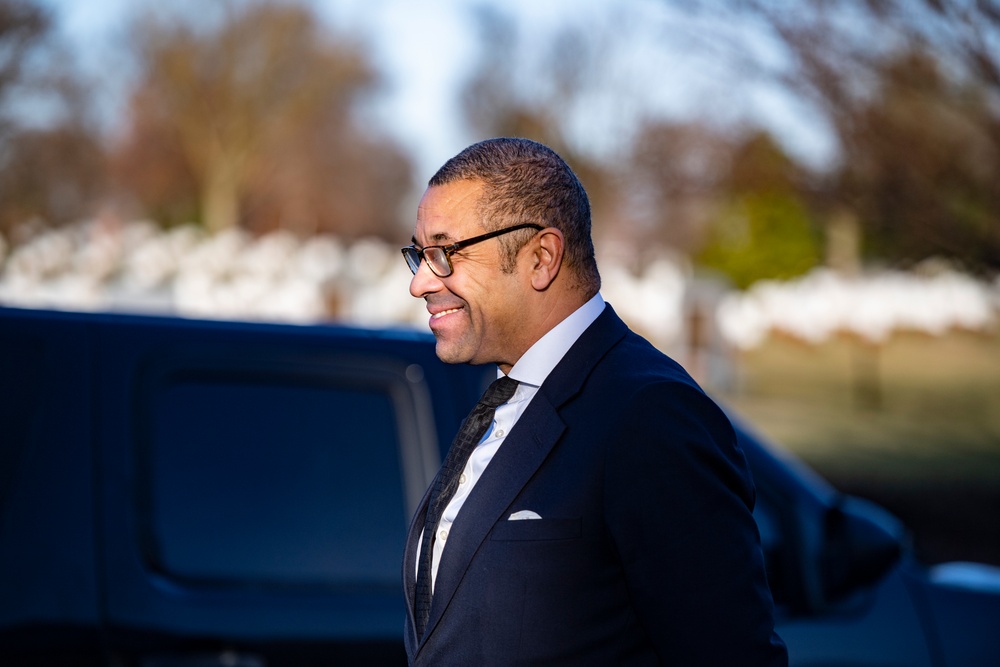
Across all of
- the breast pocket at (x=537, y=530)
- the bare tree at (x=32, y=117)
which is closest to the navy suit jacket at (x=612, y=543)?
the breast pocket at (x=537, y=530)

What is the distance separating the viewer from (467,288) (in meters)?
1.75

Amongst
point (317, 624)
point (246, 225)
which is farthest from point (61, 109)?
point (246, 225)

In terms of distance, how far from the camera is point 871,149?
20.6 feet

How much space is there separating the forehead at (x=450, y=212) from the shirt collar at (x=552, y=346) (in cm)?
20

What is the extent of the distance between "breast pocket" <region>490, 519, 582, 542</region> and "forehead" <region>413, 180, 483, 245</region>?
47 cm

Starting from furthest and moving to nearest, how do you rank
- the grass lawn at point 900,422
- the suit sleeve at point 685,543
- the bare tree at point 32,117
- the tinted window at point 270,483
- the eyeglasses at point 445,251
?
the bare tree at point 32,117
the grass lawn at point 900,422
the tinted window at point 270,483
the eyeglasses at point 445,251
the suit sleeve at point 685,543

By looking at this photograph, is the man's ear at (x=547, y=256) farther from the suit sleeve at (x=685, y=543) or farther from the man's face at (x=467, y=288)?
the suit sleeve at (x=685, y=543)

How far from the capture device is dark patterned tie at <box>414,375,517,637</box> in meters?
1.71

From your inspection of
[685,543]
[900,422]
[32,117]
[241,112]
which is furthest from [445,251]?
[241,112]

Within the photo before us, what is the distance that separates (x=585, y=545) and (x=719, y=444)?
241 millimetres

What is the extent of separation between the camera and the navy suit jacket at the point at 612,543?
145 cm

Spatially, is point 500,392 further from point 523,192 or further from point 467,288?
Answer: point 523,192

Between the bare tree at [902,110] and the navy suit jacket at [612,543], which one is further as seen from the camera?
the bare tree at [902,110]

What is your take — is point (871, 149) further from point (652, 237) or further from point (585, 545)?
point (652, 237)
